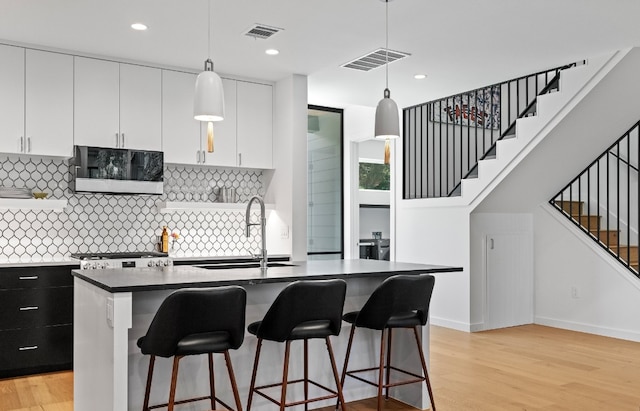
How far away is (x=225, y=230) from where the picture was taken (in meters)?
6.14

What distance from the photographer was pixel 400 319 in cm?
364

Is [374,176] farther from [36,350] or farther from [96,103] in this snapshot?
[36,350]

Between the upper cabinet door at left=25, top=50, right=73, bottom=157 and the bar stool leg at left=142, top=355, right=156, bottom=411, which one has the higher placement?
the upper cabinet door at left=25, top=50, right=73, bottom=157

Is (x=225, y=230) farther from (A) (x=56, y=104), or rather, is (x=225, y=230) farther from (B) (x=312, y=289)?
(B) (x=312, y=289)

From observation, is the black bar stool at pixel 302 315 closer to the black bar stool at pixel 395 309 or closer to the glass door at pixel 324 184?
the black bar stool at pixel 395 309

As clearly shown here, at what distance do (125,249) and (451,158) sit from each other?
14.8 feet

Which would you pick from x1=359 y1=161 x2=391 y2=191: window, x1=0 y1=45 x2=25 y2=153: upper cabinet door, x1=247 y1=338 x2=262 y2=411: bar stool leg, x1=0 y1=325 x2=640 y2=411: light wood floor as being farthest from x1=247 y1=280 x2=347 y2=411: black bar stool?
x1=359 y1=161 x2=391 y2=191: window

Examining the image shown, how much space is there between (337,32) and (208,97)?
169cm

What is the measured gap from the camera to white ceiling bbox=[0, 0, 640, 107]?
4.10 meters

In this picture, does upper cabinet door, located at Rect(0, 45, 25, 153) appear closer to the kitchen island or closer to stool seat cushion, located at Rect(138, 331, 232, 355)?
the kitchen island

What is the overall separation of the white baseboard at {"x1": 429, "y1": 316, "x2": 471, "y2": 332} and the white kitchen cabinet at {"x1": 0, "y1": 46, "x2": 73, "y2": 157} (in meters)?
4.16

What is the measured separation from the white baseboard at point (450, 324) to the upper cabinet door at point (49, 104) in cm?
414

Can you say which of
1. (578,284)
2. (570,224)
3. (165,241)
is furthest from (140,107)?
(578,284)

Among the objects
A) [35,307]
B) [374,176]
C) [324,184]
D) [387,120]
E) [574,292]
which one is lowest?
[574,292]
